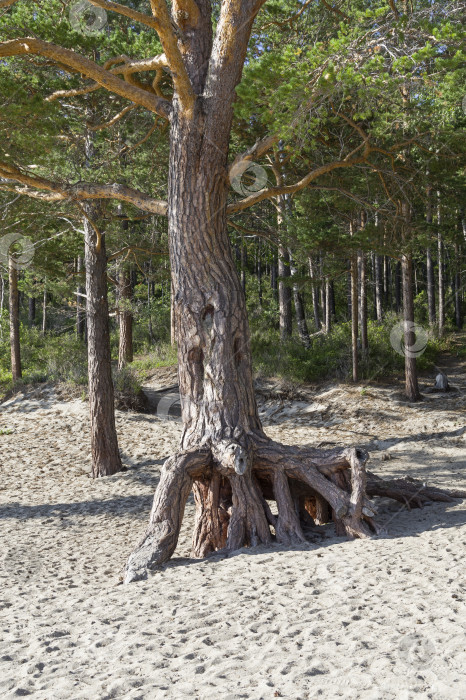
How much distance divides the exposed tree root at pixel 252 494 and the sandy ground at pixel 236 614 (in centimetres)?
23

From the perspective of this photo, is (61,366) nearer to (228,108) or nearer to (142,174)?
(142,174)

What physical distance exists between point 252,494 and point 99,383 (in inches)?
201

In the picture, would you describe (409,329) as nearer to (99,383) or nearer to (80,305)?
(99,383)

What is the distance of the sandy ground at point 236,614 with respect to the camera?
2730mm

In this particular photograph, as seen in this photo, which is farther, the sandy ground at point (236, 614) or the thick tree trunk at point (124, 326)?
the thick tree trunk at point (124, 326)

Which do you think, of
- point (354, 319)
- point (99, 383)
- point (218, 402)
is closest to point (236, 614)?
point (218, 402)

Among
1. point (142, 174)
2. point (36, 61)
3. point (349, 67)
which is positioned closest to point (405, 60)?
point (349, 67)

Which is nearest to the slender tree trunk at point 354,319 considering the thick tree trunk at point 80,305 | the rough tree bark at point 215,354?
the thick tree trunk at point 80,305

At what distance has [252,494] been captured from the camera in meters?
5.34

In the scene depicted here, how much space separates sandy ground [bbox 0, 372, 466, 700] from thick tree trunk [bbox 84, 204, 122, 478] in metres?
1.92

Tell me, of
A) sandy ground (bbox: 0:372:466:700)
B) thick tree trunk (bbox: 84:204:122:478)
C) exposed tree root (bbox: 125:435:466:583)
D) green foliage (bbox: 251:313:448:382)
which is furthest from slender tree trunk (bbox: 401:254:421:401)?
exposed tree root (bbox: 125:435:466:583)

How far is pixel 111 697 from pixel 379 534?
9.89 ft

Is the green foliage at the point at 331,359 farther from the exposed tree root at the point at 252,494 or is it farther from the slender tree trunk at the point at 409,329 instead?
the exposed tree root at the point at 252,494

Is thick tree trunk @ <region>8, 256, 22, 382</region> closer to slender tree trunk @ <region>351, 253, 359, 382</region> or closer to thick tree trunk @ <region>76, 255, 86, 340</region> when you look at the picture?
thick tree trunk @ <region>76, 255, 86, 340</region>
